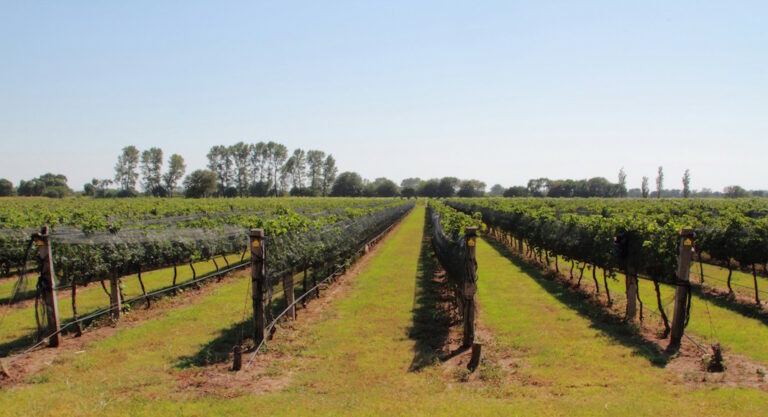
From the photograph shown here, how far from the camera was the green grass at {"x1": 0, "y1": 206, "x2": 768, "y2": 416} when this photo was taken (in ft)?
19.6

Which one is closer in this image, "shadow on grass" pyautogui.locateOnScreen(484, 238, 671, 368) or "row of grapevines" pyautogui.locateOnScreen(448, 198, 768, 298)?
"shadow on grass" pyautogui.locateOnScreen(484, 238, 671, 368)

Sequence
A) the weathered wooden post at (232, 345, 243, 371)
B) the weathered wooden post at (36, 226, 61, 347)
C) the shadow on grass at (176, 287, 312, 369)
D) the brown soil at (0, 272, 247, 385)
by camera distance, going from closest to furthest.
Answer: the brown soil at (0, 272, 247, 385), the weathered wooden post at (232, 345, 243, 371), the shadow on grass at (176, 287, 312, 369), the weathered wooden post at (36, 226, 61, 347)

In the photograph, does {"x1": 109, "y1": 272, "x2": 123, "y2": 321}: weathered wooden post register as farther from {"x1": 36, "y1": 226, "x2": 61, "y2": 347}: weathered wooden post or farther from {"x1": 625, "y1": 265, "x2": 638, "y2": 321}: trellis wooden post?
{"x1": 625, "y1": 265, "x2": 638, "y2": 321}: trellis wooden post

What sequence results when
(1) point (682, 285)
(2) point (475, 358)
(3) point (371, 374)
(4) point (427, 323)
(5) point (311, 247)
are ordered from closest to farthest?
(3) point (371, 374) → (2) point (475, 358) → (1) point (682, 285) → (4) point (427, 323) → (5) point (311, 247)

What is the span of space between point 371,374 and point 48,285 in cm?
651

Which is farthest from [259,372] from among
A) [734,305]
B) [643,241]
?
[734,305]

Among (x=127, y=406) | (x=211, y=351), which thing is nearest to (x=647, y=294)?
(x=211, y=351)

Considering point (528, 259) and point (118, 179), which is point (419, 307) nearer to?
point (528, 259)

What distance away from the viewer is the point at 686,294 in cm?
851

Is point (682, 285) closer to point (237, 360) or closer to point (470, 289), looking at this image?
point (470, 289)

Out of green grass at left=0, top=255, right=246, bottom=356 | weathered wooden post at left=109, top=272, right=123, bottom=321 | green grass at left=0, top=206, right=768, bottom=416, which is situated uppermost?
weathered wooden post at left=109, top=272, right=123, bottom=321

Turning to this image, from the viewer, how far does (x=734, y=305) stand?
1198 cm

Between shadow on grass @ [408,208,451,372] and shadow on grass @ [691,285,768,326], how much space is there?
765 cm

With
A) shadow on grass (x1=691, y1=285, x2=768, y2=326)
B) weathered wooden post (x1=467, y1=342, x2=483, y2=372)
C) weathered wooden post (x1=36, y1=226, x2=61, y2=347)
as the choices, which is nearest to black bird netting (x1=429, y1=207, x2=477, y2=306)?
weathered wooden post (x1=467, y1=342, x2=483, y2=372)
